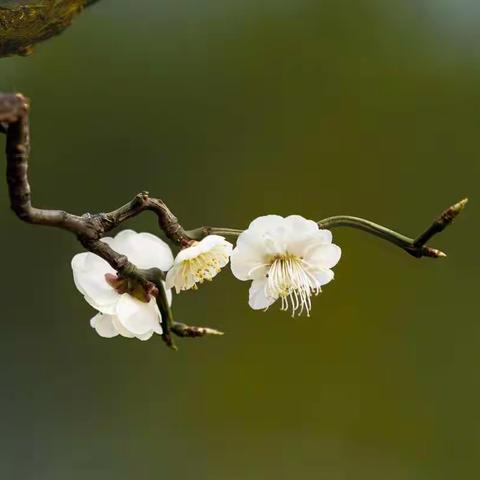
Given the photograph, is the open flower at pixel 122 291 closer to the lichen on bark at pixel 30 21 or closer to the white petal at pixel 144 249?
the white petal at pixel 144 249

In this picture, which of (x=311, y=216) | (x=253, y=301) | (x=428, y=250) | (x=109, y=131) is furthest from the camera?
(x=109, y=131)

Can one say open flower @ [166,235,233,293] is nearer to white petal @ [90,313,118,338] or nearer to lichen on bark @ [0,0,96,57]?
white petal @ [90,313,118,338]

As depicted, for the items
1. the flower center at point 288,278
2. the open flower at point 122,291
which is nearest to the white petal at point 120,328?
the open flower at point 122,291

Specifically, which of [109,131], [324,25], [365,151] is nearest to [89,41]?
[109,131]

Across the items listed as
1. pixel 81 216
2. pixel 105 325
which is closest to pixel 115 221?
Answer: pixel 81 216

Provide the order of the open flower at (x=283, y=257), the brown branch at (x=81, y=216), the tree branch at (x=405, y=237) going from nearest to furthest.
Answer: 1. the brown branch at (x=81, y=216)
2. the tree branch at (x=405, y=237)
3. the open flower at (x=283, y=257)

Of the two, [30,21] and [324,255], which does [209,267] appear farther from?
[30,21]

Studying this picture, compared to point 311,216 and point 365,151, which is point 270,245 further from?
point 365,151
